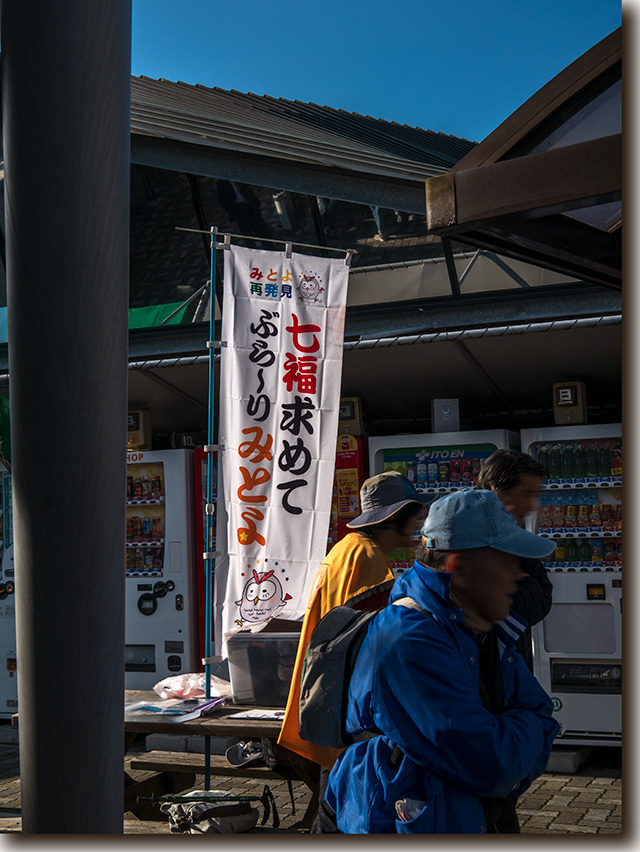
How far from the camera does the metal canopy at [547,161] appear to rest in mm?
1949

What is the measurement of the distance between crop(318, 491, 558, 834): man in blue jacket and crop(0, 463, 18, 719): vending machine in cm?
703

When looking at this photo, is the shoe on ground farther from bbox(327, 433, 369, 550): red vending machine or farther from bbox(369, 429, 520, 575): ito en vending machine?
bbox(327, 433, 369, 550): red vending machine

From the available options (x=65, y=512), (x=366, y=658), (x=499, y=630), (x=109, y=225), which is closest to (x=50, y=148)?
(x=109, y=225)

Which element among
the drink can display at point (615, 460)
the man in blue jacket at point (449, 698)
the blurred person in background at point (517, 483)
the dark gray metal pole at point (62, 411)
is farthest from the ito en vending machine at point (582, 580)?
the dark gray metal pole at point (62, 411)

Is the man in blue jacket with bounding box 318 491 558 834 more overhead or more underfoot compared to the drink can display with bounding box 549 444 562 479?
more underfoot

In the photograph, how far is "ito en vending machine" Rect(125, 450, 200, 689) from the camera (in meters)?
8.13

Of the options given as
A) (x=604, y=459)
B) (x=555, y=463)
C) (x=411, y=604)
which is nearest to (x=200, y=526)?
(x=555, y=463)

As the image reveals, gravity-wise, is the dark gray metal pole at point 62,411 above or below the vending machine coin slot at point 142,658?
above

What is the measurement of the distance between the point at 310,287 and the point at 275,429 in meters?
0.91

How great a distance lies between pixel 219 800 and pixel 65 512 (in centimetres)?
259

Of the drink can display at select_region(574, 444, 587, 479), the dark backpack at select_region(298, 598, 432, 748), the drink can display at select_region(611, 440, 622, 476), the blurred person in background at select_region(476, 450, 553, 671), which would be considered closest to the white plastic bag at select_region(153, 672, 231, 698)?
the blurred person in background at select_region(476, 450, 553, 671)

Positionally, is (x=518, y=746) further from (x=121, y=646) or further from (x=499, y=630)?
(x=121, y=646)

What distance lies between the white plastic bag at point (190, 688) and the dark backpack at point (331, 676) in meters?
2.81

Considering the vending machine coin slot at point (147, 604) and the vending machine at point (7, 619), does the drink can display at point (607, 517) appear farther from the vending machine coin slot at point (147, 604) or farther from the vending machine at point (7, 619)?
the vending machine at point (7, 619)
